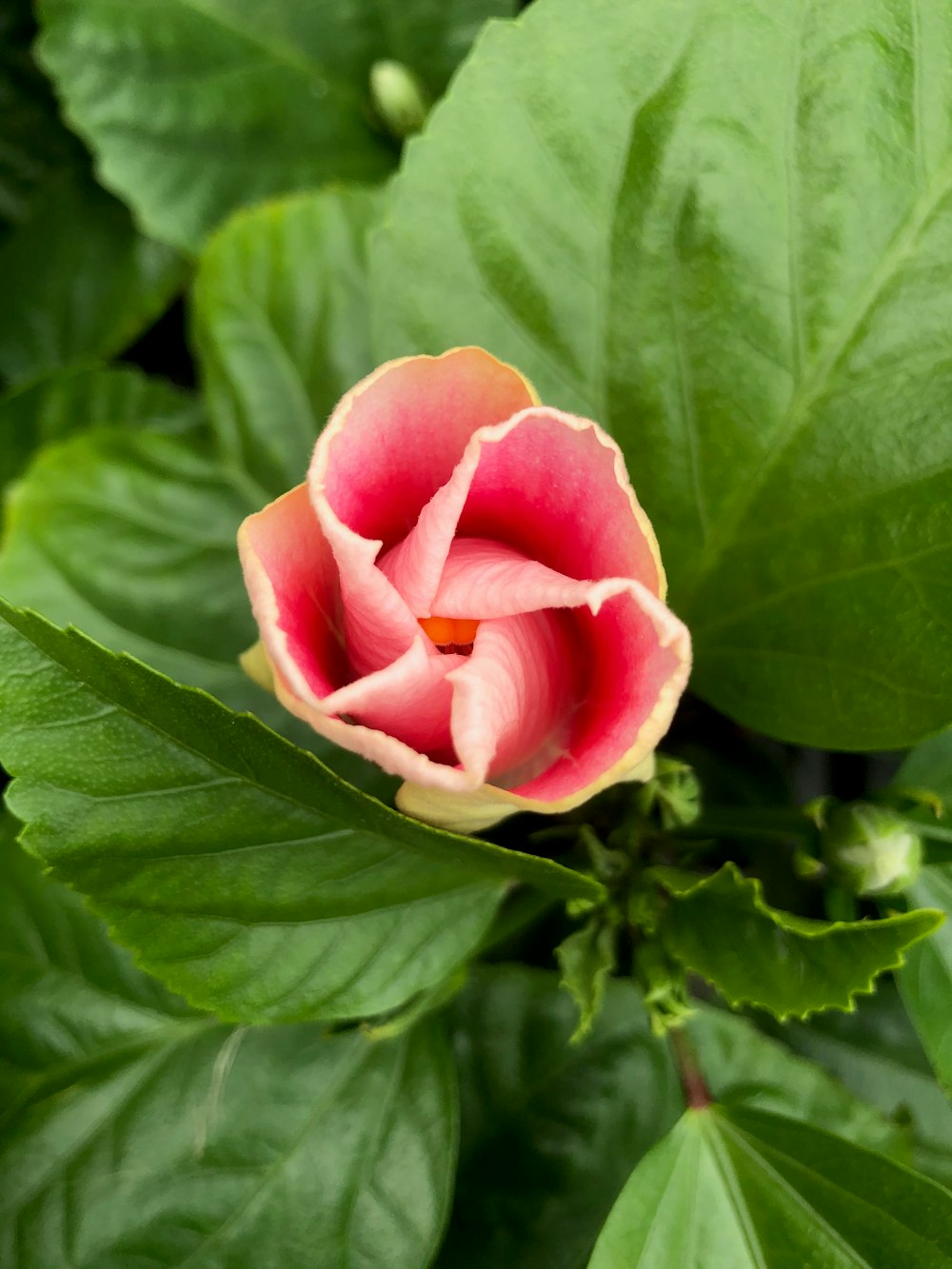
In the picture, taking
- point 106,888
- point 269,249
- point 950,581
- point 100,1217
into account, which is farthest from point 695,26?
point 100,1217

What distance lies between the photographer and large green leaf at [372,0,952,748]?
22.8 inches

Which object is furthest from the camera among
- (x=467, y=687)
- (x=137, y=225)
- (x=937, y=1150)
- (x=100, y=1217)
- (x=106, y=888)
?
(x=137, y=225)

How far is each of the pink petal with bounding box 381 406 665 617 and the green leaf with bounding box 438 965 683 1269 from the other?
0.46 metres

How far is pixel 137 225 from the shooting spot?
3.87 ft

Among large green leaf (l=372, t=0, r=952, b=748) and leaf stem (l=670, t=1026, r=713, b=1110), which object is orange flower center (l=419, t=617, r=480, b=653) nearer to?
large green leaf (l=372, t=0, r=952, b=748)

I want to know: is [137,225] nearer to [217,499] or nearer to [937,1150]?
[217,499]

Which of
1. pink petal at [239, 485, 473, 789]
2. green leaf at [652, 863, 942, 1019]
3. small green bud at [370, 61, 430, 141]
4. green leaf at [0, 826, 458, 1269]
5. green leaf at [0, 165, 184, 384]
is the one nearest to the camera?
pink petal at [239, 485, 473, 789]

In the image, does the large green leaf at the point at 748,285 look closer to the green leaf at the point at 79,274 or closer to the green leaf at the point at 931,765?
the green leaf at the point at 931,765

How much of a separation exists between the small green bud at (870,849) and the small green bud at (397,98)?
772 millimetres

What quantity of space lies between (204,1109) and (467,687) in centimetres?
49

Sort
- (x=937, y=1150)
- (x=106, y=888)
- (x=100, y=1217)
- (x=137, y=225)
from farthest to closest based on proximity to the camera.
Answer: (x=137, y=225) < (x=937, y=1150) < (x=100, y=1217) < (x=106, y=888)

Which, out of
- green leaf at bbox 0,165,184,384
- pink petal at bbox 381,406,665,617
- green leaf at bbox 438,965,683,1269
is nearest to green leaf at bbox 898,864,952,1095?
green leaf at bbox 438,965,683,1269

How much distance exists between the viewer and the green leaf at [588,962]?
1.97 feet

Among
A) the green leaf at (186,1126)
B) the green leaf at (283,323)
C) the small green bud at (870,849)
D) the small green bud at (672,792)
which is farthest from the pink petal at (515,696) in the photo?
the green leaf at (283,323)
